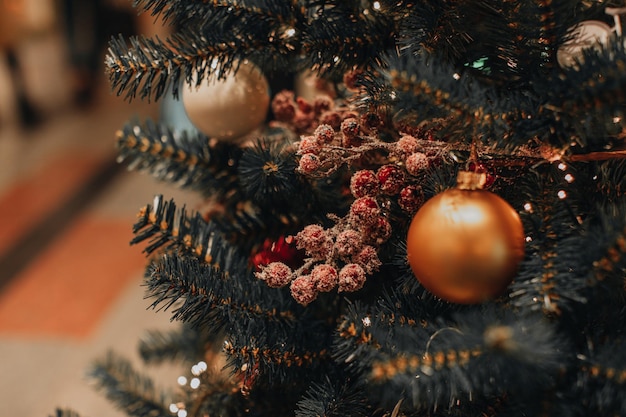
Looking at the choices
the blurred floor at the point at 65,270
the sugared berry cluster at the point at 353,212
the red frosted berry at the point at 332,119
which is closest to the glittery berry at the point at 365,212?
the sugared berry cluster at the point at 353,212

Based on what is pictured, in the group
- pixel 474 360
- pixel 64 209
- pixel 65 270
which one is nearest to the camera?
pixel 474 360

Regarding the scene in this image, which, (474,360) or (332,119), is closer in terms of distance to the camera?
(474,360)

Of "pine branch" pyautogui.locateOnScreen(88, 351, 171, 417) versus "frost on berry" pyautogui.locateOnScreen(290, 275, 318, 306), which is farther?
"pine branch" pyautogui.locateOnScreen(88, 351, 171, 417)

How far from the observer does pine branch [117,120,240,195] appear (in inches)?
22.3

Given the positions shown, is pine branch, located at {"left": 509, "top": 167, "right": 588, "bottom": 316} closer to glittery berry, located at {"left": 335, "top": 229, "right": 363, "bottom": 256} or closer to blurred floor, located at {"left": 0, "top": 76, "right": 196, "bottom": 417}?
glittery berry, located at {"left": 335, "top": 229, "right": 363, "bottom": 256}

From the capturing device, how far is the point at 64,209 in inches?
81.0

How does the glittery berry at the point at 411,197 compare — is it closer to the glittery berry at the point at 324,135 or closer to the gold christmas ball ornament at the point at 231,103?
the glittery berry at the point at 324,135

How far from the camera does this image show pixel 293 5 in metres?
Answer: 0.45

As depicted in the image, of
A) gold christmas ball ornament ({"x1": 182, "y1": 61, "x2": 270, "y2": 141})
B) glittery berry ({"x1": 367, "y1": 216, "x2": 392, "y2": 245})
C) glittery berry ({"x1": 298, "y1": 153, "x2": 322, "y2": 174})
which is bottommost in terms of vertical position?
glittery berry ({"x1": 367, "y1": 216, "x2": 392, "y2": 245})

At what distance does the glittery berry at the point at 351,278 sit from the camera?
0.38m

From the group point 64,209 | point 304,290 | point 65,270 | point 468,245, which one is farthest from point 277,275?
point 64,209

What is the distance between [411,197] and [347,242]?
6 cm

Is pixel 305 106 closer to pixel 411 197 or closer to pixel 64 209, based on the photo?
pixel 411 197

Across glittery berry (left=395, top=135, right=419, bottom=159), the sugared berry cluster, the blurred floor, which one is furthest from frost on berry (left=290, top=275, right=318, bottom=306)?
the blurred floor
